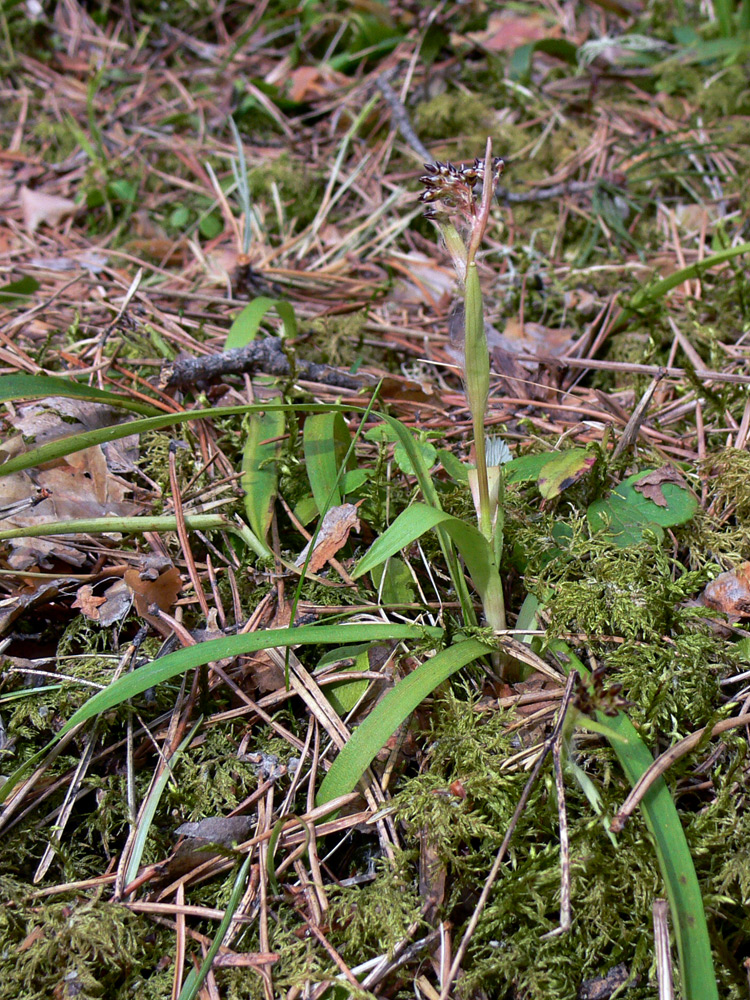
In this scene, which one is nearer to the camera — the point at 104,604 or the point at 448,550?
the point at 448,550

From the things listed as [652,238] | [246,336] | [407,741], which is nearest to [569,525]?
[407,741]

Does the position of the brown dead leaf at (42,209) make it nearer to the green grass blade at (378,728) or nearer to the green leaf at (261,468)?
the green leaf at (261,468)

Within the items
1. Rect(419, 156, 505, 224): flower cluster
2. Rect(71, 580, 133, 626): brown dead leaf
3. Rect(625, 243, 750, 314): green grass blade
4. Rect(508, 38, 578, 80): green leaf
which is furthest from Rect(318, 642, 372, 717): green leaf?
Rect(508, 38, 578, 80): green leaf

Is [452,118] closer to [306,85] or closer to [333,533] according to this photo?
[306,85]

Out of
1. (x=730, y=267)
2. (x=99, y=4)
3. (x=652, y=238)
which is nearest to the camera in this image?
(x=730, y=267)

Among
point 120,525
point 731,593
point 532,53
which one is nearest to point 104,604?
point 120,525

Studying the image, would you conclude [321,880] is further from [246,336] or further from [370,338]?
[370,338]
